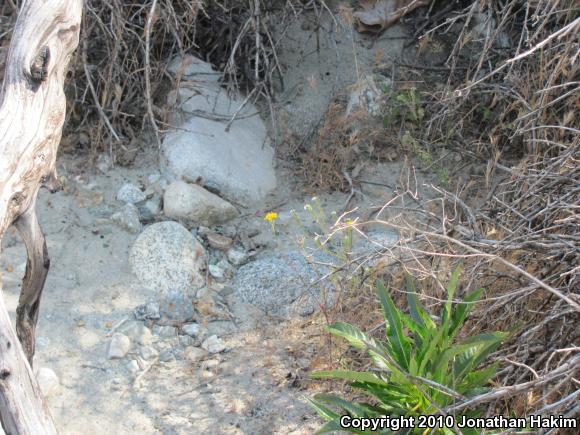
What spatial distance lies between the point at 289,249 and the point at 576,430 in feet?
6.68

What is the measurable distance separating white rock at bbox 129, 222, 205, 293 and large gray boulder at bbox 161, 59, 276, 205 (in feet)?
1.86

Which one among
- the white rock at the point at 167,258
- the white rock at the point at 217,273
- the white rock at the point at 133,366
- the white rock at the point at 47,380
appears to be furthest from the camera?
the white rock at the point at 217,273

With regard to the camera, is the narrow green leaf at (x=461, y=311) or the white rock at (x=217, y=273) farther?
the white rock at (x=217, y=273)

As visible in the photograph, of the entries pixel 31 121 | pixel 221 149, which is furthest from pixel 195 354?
pixel 221 149

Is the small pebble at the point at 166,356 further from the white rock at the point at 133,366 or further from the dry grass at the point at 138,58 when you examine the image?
the dry grass at the point at 138,58

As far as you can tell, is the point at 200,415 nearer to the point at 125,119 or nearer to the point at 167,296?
the point at 167,296

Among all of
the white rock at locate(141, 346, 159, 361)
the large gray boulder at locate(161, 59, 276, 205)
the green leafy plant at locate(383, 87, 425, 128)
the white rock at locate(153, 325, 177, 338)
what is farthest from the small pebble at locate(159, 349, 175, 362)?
the green leafy plant at locate(383, 87, 425, 128)

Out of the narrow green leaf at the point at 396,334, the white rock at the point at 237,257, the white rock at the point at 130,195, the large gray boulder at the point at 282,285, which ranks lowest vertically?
the white rock at the point at 237,257

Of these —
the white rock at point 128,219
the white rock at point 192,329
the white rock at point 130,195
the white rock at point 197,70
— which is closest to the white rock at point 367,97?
the white rock at point 197,70

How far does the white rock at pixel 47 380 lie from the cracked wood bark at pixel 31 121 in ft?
1.54

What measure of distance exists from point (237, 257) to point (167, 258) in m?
0.41

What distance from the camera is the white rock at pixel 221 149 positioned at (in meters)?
4.68

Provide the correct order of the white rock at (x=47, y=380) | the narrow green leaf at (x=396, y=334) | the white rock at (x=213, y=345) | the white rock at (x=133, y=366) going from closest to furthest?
the narrow green leaf at (x=396, y=334), the white rock at (x=47, y=380), the white rock at (x=133, y=366), the white rock at (x=213, y=345)

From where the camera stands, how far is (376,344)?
288 centimetres
